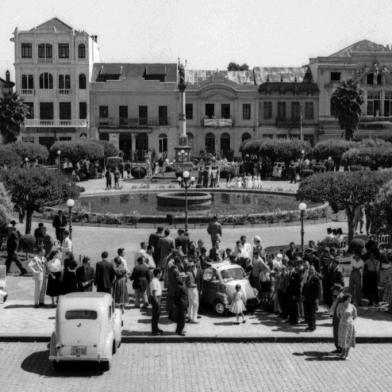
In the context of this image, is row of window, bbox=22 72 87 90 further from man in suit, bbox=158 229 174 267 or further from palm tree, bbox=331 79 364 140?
man in suit, bbox=158 229 174 267

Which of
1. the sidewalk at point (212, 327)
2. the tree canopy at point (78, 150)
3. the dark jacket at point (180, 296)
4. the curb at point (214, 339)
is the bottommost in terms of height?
the curb at point (214, 339)

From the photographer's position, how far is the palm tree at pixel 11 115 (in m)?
71.6

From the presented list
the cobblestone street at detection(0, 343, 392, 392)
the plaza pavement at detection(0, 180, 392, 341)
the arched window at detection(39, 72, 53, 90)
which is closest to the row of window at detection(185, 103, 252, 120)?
the arched window at detection(39, 72, 53, 90)

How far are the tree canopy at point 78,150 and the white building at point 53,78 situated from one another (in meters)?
17.4

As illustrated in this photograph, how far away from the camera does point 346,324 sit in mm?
15820

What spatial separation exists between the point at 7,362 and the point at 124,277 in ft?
14.2

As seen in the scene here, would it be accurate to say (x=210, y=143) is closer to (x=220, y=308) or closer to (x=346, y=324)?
(x=220, y=308)

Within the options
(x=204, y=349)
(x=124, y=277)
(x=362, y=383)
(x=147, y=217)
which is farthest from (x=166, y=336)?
(x=147, y=217)

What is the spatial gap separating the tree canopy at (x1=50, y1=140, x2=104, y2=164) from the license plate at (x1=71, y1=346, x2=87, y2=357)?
47208 mm

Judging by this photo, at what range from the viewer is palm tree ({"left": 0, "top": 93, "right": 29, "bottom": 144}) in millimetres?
71625

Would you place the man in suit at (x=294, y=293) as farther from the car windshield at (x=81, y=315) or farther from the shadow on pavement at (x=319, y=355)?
the car windshield at (x=81, y=315)

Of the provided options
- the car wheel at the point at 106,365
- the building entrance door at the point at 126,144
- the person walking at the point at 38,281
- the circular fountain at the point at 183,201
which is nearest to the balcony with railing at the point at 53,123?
the building entrance door at the point at 126,144

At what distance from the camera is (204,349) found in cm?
1680

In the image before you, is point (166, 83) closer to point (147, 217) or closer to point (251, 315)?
point (147, 217)
